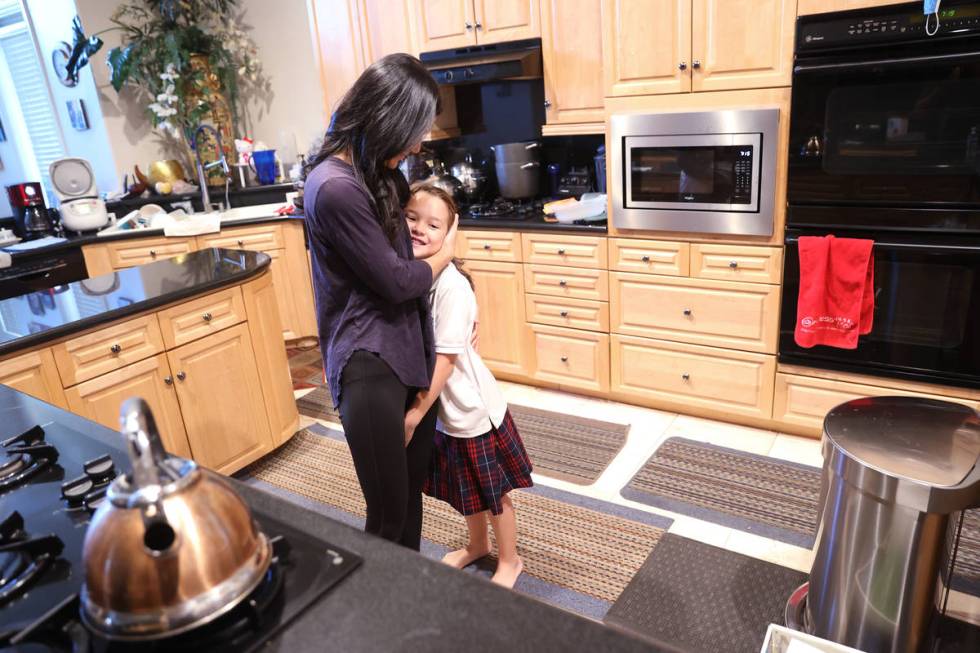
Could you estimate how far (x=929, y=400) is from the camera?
5.59 ft

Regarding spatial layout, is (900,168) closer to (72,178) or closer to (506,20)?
(506,20)

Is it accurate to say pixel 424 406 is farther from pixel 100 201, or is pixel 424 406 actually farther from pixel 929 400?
pixel 100 201

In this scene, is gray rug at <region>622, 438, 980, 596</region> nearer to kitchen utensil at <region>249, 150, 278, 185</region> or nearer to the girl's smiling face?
the girl's smiling face

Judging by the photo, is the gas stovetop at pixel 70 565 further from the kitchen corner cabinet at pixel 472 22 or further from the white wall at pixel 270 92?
the white wall at pixel 270 92

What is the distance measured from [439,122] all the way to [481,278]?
0.96 metres

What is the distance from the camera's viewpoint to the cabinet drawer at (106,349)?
2.05 m

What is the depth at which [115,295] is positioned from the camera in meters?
2.32

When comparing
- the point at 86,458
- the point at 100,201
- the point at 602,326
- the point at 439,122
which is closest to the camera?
the point at 86,458

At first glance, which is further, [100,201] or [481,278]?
[100,201]

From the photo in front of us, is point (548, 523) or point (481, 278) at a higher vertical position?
point (481, 278)

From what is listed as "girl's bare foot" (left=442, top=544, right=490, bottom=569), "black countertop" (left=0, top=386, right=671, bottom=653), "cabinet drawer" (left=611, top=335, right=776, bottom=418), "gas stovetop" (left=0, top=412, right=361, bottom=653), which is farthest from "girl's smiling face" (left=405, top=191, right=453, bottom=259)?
"cabinet drawer" (left=611, top=335, right=776, bottom=418)

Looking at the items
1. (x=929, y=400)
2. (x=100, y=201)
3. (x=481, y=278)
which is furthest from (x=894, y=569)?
(x=100, y=201)

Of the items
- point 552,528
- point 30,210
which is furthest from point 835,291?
point 30,210

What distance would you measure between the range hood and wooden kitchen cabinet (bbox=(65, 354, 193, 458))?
182cm
